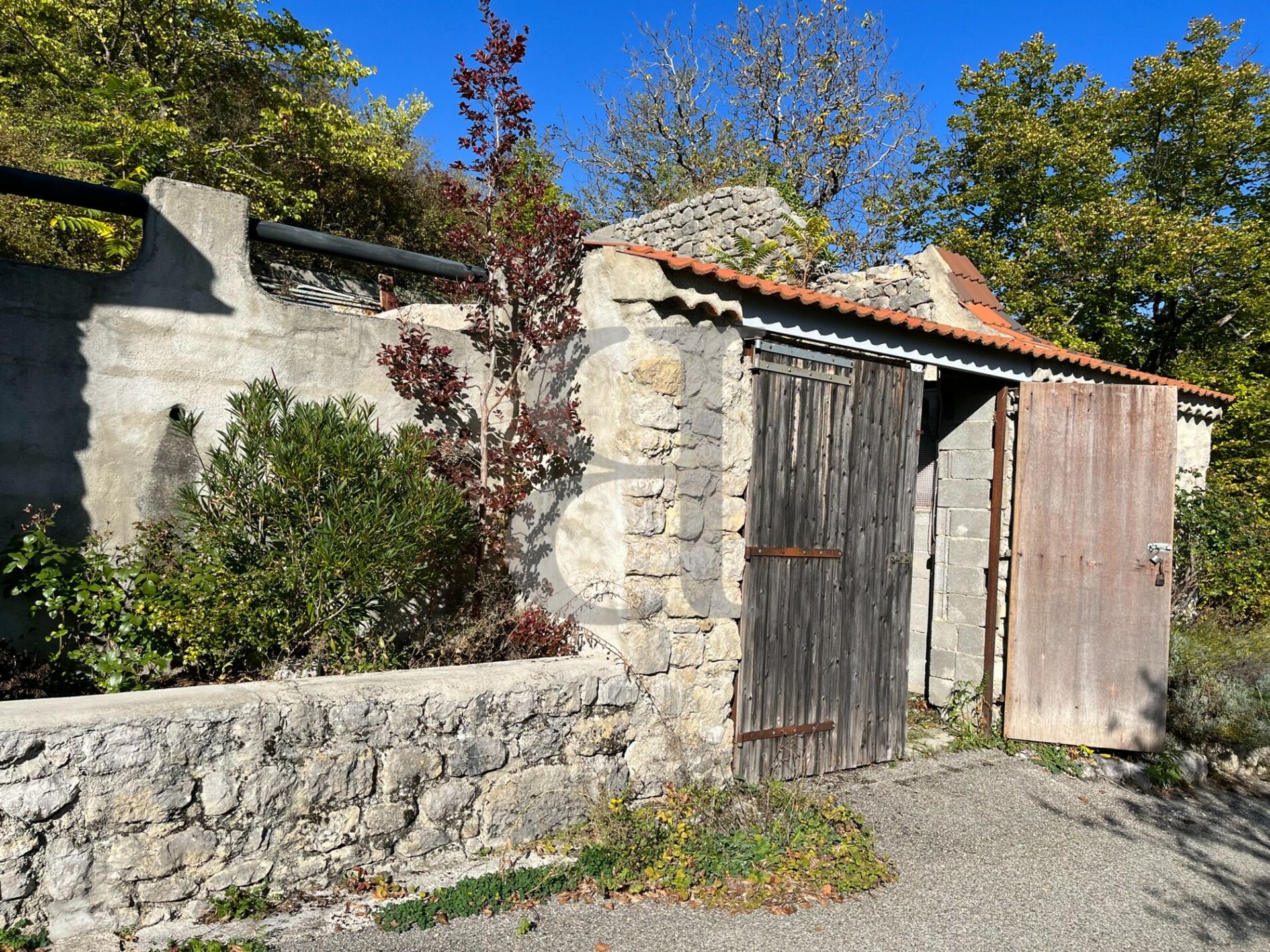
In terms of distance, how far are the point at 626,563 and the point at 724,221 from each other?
7793 mm

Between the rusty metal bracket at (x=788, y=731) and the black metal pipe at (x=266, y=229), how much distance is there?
3.14 meters

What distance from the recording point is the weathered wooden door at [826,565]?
4.79 metres

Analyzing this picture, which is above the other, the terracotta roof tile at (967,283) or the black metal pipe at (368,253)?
the terracotta roof tile at (967,283)

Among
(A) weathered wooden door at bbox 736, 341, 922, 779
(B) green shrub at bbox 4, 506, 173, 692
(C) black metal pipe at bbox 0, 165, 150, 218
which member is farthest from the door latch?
(C) black metal pipe at bbox 0, 165, 150, 218

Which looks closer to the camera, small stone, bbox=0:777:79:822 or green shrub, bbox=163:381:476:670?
small stone, bbox=0:777:79:822

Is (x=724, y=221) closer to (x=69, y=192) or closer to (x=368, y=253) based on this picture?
(x=368, y=253)

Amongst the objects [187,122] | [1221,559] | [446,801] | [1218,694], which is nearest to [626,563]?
[446,801]

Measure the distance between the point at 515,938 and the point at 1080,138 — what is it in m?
18.3

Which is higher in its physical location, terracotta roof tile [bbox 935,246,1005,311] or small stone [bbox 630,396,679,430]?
terracotta roof tile [bbox 935,246,1005,311]

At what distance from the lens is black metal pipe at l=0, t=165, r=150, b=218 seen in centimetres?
391

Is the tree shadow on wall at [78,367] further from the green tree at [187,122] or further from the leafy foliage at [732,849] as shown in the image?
the green tree at [187,122]

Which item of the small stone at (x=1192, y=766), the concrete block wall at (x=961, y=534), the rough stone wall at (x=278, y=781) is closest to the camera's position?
the rough stone wall at (x=278, y=781)

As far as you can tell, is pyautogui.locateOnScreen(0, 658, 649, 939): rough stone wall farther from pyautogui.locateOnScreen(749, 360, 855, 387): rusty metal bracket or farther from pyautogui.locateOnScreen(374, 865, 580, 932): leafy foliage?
pyautogui.locateOnScreen(749, 360, 855, 387): rusty metal bracket

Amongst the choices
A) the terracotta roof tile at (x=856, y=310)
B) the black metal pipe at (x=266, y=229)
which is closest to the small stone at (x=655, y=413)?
the terracotta roof tile at (x=856, y=310)
